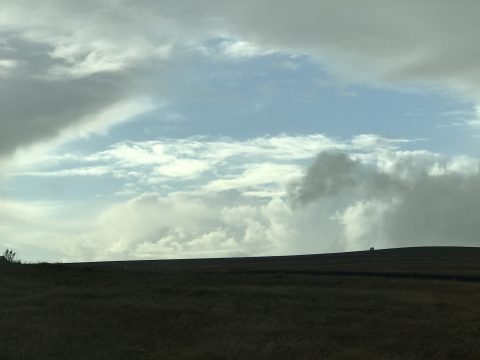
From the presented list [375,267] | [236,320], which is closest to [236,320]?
[236,320]

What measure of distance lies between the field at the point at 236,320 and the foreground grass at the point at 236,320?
47mm

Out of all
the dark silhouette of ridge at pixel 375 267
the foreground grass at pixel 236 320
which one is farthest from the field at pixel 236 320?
the dark silhouette of ridge at pixel 375 267

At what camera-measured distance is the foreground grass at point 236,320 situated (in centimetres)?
2484

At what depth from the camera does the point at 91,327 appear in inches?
1146

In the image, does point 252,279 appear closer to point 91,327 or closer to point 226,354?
point 91,327

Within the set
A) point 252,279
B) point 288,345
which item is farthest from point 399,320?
point 252,279

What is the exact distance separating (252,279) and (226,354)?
30.1 m

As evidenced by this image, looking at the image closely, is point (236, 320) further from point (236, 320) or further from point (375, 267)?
point (375, 267)

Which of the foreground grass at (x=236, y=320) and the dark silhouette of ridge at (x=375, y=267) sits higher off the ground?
the dark silhouette of ridge at (x=375, y=267)

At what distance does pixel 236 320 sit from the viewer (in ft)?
103

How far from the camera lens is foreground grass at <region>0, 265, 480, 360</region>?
24.8 meters

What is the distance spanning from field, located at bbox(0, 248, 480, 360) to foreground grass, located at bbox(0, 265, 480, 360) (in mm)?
47

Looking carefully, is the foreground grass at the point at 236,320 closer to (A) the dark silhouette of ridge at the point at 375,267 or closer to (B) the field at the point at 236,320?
(B) the field at the point at 236,320

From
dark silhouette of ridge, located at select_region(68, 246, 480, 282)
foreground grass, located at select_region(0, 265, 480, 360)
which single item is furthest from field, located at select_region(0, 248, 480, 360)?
dark silhouette of ridge, located at select_region(68, 246, 480, 282)
